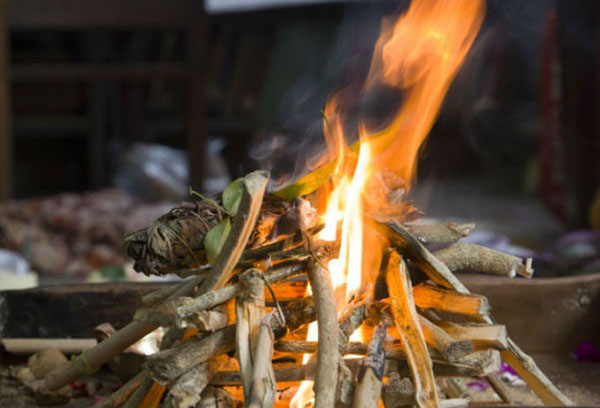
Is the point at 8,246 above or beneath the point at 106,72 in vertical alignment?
beneath

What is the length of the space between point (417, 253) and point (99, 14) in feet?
15.9

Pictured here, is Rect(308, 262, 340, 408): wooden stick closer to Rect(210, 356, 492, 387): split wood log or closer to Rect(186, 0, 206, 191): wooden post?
Rect(210, 356, 492, 387): split wood log

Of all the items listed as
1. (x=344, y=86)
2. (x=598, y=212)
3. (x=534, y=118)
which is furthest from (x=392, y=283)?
(x=534, y=118)

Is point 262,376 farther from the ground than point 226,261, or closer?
closer

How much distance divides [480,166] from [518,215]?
3387mm

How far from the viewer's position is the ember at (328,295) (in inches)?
70.2

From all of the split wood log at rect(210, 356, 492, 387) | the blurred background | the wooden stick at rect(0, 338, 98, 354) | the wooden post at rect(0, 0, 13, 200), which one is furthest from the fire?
the wooden post at rect(0, 0, 13, 200)

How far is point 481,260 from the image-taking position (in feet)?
7.11

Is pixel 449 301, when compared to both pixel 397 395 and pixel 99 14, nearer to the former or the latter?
pixel 397 395

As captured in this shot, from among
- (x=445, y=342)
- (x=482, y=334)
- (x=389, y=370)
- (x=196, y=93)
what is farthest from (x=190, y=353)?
(x=196, y=93)

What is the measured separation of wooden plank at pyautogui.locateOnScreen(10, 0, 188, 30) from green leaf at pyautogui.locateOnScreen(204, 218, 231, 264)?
458cm

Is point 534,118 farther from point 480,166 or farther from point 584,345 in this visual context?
point 584,345

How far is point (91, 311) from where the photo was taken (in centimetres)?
285

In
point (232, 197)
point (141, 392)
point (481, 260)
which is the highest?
point (232, 197)
